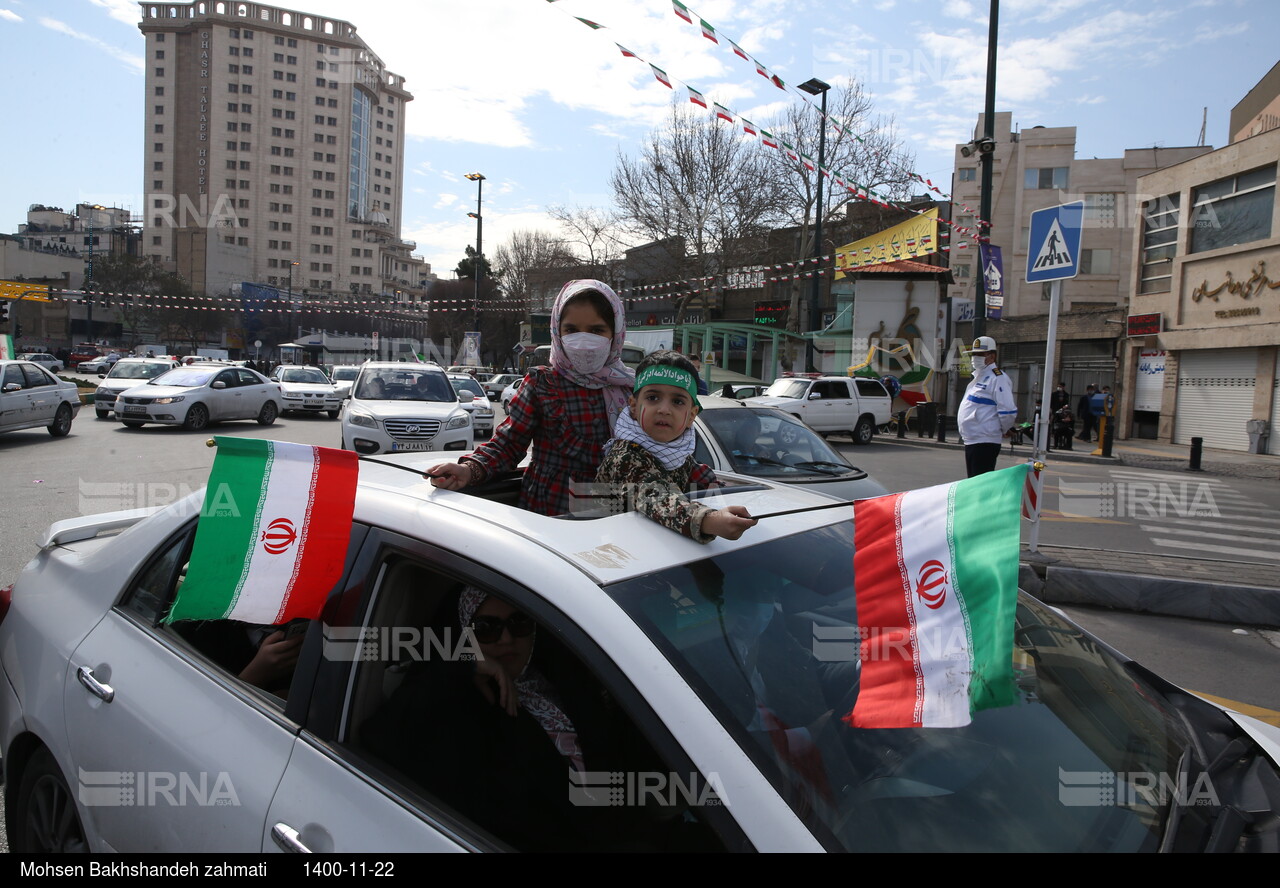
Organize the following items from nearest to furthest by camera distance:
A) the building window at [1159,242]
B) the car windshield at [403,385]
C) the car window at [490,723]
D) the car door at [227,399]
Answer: the car window at [490,723]
the car windshield at [403,385]
the car door at [227,399]
the building window at [1159,242]

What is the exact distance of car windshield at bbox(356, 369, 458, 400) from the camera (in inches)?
526

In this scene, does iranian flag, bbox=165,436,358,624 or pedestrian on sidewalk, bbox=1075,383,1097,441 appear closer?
iranian flag, bbox=165,436,358,624

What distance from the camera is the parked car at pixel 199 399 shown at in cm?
1692

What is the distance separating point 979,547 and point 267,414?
70.3 ft

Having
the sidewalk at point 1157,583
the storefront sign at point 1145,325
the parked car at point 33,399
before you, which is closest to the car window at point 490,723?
the sidewalk at point 1157,583

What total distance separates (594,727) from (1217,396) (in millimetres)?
26074

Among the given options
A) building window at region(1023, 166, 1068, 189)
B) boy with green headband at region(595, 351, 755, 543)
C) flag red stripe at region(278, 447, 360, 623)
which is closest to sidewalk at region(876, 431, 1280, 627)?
boy with green headband at region(595, 351, 755, 543)

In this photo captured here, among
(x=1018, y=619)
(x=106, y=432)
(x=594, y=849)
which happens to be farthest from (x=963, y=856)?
(x=106, y=432)

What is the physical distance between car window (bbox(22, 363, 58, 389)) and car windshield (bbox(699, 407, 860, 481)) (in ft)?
47.8

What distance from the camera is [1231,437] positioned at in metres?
21.4

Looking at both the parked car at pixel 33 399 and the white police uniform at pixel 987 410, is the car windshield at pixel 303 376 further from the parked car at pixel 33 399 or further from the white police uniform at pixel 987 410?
the white police uniform at pixel 987 410

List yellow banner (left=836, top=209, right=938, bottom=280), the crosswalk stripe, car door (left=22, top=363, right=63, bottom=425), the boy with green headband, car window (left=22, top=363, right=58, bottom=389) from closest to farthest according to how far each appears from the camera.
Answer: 1. the boy with green headband
2. the crosswalk stripe
3. car door (left=22, top=363, right=63, bottom=425)
4. car window (left=22, top=363, right=58, bottom=389)
5. yellow banner (left=836, top=209, right=938, bottom=280)

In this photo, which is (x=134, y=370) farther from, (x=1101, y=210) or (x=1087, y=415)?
A: (x=1101, y=210)

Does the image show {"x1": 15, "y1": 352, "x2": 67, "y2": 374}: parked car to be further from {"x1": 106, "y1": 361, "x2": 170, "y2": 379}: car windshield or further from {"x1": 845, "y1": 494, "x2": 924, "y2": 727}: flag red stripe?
{"x1": 845, "y1": 494, "x2": 924, "y2": 727}: flag red stripe
